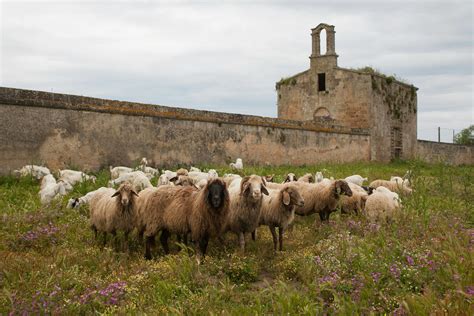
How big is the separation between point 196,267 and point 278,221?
241cm

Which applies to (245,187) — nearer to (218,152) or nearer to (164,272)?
(164,272)

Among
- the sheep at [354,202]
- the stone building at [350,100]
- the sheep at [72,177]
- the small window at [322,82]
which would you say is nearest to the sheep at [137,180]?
the sheep at [72,177]

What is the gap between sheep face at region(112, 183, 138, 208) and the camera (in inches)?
294

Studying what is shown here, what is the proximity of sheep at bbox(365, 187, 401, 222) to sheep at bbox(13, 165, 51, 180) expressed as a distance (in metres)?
8.40

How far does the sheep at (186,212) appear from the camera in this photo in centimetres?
698

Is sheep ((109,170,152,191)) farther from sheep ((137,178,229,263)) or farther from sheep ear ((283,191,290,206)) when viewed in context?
sheep ear ((283,191,290,206))

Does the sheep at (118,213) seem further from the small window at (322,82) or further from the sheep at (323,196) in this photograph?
the small window at (322,82)

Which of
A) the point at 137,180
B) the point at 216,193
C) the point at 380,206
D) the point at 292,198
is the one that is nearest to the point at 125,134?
the point at 137,180

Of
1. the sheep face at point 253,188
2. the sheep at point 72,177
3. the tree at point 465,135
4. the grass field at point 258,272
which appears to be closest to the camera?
the grass field at point 258,272

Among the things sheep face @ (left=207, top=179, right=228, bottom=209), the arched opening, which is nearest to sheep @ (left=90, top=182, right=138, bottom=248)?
sheep face @ (left=207, top=179, right=228, bottom=209)

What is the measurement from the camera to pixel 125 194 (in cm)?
757

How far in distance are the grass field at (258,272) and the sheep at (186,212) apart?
0.40 meters

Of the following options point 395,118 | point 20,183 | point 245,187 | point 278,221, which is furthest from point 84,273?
point 395,118

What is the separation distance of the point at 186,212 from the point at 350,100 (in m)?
24.3
